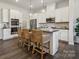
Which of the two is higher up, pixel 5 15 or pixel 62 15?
pixel 5 15

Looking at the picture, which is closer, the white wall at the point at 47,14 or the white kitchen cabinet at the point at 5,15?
the white kitchen cabinet at the point at 5,15

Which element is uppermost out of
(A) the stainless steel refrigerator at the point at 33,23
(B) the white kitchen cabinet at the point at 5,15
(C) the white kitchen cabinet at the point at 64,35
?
(B) the white kitchen cabinet at the point at 5,15

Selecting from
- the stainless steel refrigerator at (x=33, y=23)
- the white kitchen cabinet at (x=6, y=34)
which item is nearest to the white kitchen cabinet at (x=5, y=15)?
the white kitchen cabinet at (x=6, y=34)

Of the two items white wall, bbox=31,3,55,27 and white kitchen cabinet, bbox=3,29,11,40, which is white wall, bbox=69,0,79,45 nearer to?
white wall, bbox=31,3,55,27

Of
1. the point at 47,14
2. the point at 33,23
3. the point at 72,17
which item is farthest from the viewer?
the point at 33,23

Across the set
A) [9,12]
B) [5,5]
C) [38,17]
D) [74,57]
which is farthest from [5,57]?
[38,17]

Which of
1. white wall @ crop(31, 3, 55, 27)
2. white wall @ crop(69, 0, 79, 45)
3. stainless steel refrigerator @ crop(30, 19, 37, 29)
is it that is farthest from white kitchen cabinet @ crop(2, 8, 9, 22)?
white wall @ crop(69, 0, 79, 45)

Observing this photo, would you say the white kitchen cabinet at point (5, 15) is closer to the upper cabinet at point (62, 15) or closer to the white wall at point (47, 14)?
the white wall at point (47, 14)

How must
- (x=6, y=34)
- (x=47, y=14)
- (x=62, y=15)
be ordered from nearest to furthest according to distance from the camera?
1. (x=62, y=15)
2. (x=6, y=34)
3. (x=47, y=14)

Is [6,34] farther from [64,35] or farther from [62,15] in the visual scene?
[62,15]

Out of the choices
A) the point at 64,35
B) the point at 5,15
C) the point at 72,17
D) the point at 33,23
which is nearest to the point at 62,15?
the point at 72,17

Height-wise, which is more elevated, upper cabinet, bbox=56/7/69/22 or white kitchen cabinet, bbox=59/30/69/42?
upper cabinet, bbox=56/7/69/22

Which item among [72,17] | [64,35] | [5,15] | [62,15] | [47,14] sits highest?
[47,14]

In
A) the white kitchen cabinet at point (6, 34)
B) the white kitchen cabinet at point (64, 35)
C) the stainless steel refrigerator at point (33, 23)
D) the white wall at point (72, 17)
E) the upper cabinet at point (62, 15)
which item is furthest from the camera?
the stainless steel refrigerator at point (33, 23)
